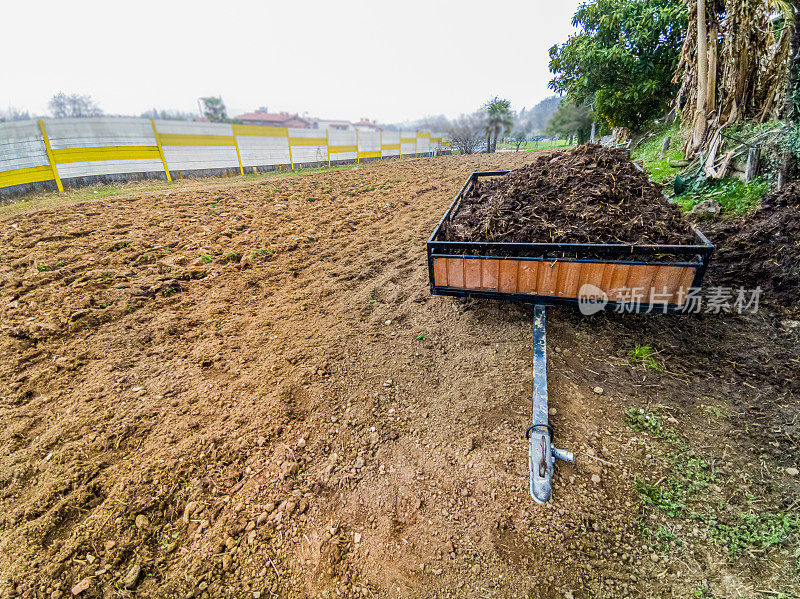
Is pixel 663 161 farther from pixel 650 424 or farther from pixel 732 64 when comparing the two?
pixel 650 424

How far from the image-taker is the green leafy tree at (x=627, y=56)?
11.3 metres

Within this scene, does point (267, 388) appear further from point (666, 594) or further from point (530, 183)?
point (530, 183)

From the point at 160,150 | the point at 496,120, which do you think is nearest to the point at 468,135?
the point at 496,120

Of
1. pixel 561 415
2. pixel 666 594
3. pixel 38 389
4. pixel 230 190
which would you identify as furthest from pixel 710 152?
pixel 230 190

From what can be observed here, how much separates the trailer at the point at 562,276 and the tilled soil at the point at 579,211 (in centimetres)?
14

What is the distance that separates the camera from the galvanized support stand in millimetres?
1905

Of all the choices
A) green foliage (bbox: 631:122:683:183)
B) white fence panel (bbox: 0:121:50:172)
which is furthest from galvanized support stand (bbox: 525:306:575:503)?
white fence panel (bbox: 0:121:50:172)

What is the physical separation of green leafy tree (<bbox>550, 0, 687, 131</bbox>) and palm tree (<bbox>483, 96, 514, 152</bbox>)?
2520cm

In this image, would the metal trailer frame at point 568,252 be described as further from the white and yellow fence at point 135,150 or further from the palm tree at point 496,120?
the palm tree at point 496,120

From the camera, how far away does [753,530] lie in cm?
171

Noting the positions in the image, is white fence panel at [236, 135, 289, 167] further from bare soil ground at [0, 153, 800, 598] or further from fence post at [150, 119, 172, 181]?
bare soil ground at [0, 153, 800, 598]

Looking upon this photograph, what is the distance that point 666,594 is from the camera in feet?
5.04

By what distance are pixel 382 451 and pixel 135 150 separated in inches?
603

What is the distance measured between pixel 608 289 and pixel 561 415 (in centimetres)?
105
